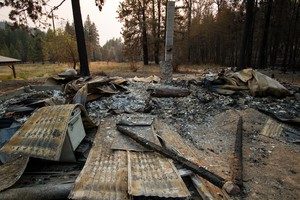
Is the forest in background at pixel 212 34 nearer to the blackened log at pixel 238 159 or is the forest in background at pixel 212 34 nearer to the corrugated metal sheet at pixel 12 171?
the blackened log at pixel 238 159

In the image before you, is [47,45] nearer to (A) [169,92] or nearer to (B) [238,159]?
(A) [169,92]

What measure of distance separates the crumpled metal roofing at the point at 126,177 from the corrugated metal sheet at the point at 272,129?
3.11 metres

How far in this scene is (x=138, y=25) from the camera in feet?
81.9

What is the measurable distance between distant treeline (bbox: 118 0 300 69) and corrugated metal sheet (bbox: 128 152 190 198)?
49.7 feet

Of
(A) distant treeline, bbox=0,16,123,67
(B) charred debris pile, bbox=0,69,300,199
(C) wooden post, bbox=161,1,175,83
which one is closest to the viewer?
(B) charred debris pile, bbox=0,69,300,199

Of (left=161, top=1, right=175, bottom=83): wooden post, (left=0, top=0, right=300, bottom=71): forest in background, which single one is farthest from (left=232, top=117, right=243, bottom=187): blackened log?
(left=0, top=0, right=300, bottom=71): forest in background

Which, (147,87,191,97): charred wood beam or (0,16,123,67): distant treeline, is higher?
(0,16,123,67): distant treeline

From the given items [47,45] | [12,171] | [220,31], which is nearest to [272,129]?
[12,171]

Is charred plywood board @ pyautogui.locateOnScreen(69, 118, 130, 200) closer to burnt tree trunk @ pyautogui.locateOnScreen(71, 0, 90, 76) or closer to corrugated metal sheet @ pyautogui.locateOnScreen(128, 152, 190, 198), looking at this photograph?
corrugated metal sheet @ pyautogui.locateOnScreen(128, 152, 190, 198)

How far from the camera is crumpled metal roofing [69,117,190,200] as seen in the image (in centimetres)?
316

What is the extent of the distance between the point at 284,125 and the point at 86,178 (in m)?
5.06

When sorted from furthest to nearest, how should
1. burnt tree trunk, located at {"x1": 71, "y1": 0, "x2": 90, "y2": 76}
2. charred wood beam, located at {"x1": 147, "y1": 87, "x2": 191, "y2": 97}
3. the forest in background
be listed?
the forest in background → burnt tree trunk, located at {"x1": 71, "y1": 0, "x2": 90, "y2": 76} → charred wood beam, located at {"x1": 147, "y1": 87, "x2": 191, "y2": 97}

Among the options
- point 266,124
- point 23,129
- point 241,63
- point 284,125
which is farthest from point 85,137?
point 241,63

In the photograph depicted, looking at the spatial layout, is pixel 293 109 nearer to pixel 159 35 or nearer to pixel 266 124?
pixel 266 124
